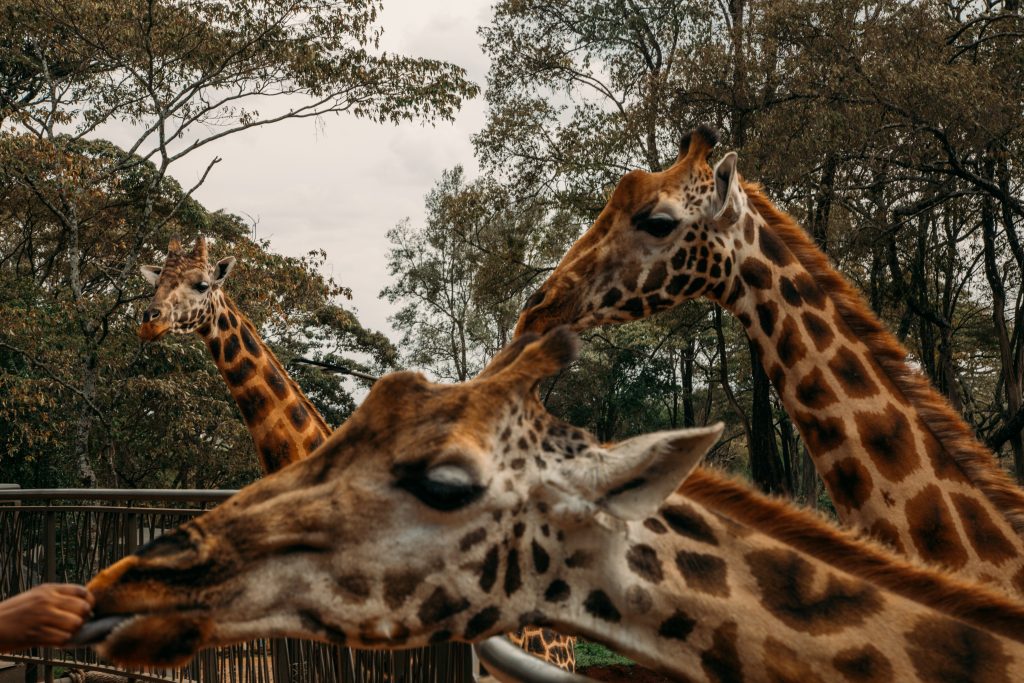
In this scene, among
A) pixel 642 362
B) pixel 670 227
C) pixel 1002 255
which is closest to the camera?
pixel 670 227

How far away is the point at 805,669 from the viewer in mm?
1945

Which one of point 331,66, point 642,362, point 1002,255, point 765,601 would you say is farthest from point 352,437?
point 642,362

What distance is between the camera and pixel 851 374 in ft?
14.0

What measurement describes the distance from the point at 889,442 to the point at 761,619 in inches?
89.3

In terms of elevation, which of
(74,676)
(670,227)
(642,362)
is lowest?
(74,676)

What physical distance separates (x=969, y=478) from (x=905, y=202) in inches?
594

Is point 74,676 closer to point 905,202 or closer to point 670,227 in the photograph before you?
point 670,227

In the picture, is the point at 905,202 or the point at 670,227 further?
the point at 905,202

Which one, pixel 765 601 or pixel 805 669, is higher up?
pixel 765 601

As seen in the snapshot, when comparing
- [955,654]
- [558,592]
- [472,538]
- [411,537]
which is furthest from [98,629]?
[955,654]

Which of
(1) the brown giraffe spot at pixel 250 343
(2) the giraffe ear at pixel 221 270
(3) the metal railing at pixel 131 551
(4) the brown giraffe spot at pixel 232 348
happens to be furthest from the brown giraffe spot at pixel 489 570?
(2) the giraffe ear at pixel 221 270

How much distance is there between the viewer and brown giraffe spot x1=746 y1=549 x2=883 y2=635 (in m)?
1.99

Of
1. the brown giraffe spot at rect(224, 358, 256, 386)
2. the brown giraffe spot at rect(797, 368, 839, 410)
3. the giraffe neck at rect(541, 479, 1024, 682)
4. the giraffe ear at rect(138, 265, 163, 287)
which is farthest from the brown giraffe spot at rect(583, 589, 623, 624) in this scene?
the giraffe ear at rect(138, 265, 163, 287)

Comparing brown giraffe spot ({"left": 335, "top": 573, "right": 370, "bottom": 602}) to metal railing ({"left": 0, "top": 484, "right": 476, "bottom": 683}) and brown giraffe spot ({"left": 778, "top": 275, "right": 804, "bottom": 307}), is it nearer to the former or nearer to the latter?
metal railing ({"left": 0, "top": 484, "right": 476, "bottom": 683})
